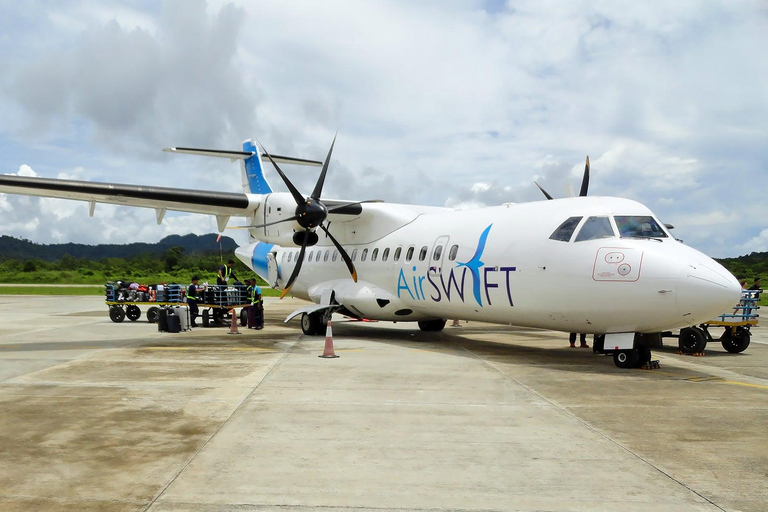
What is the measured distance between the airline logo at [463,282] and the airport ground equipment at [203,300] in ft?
21.9

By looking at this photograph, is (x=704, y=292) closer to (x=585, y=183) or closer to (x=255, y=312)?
(x=585, y=183)

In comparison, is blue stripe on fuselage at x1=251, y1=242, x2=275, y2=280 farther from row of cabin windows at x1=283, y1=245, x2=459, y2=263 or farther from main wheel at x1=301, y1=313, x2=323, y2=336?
main wheel at x1=301, y1=313, x2=323, y2=336

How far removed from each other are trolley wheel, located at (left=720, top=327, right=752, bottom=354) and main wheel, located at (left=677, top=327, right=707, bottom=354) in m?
1.04

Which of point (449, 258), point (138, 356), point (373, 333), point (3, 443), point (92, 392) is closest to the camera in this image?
point (3, 443)

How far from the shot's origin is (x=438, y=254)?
45.6 ft

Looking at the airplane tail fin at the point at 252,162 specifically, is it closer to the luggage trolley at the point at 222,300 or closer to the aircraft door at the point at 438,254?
the luggage trolley at the point at 222,300

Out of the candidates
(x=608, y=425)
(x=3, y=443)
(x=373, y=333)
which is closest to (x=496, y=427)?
(x=608, y=425)

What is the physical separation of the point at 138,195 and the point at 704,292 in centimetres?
1225

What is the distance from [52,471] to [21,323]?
55.3 ft

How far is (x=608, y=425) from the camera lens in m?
6.61

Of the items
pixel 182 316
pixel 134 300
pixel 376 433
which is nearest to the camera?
pixel 376 433

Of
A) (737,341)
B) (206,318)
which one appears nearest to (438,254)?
(737,341)

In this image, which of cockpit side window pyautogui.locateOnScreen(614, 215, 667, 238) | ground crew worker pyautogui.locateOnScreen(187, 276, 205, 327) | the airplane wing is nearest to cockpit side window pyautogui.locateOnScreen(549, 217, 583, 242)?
cockpit side window pyautogui.locateOnScreen(614, 215, 667, 238)

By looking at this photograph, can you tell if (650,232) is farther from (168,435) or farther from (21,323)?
(21,323)
